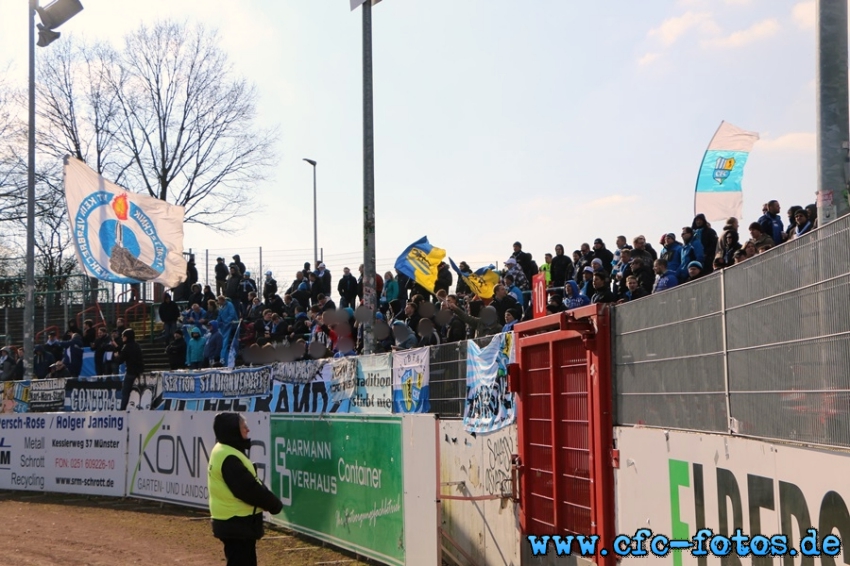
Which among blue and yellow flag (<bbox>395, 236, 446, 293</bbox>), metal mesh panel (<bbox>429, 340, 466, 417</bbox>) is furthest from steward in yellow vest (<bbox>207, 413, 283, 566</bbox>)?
blue and yellow flag (<bbox>395, 236, 446, 293</bbox>)

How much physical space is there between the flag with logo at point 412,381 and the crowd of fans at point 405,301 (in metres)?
1.34

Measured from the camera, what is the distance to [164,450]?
696 inches

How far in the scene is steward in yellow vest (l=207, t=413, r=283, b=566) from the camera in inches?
296

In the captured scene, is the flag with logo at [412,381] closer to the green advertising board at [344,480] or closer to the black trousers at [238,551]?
the green advertising board at [344,480]

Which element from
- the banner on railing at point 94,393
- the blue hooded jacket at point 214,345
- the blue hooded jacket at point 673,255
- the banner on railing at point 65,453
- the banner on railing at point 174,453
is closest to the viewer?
the blue hooded jacket at point 673,255

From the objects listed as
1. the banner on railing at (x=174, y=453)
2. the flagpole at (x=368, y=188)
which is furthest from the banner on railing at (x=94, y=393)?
the flagpole at (x=368, y=188)

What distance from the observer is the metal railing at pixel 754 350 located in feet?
15.3

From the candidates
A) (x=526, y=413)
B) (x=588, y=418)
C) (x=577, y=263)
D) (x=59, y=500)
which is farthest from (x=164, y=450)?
(x=588, y=418)

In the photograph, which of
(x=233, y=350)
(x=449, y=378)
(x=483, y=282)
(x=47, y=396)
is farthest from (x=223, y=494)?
(x=47, y=396)

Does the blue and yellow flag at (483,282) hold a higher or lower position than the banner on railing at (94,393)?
higher

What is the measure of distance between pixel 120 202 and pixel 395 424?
1359 centimetres

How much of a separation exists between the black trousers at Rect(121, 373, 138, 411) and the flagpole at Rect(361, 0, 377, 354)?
741 cm

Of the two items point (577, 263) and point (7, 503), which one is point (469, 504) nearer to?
point (577, 263)

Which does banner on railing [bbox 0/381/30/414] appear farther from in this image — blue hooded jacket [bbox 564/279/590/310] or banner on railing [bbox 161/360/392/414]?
blue hooded jacket [bbox 564/279/590/310]
